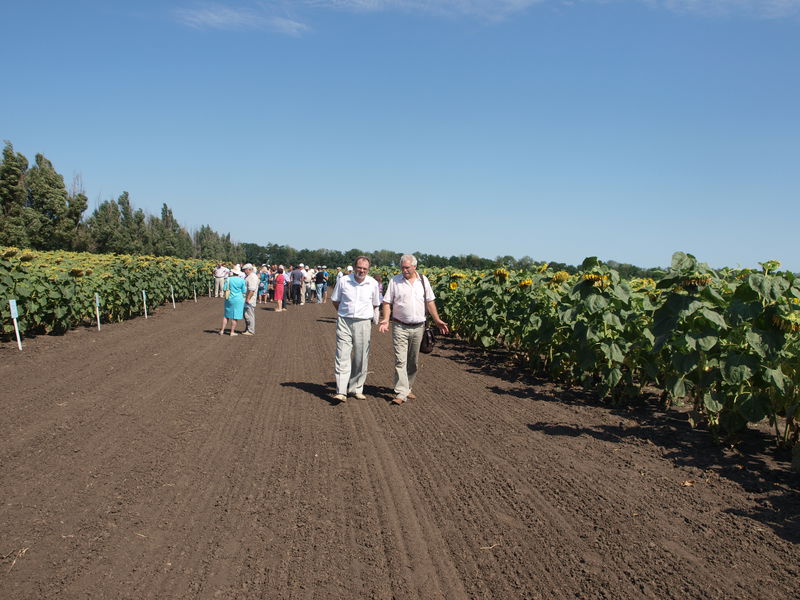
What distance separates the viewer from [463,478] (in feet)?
17.3

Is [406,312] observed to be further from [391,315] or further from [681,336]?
[681,336]

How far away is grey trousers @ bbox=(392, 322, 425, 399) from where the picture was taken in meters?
7.88

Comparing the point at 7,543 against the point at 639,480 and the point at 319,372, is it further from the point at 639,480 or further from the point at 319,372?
the point at 319,372

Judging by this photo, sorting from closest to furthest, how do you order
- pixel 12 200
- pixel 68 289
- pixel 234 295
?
pixel 68 289 → pixel 234 295 → pixel 12 200

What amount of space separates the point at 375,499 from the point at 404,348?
3.32 m

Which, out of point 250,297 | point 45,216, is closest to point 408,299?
point 250,297

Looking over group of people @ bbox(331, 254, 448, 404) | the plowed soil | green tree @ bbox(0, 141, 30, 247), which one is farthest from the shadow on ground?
green tree @ bbox(0, 141, 30, 247)

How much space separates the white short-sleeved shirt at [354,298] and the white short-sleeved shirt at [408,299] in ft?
1.06

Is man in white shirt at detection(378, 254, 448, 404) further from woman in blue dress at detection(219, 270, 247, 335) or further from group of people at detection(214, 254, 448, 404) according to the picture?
woman in blue dress at detection(219, 270, 247, 335)

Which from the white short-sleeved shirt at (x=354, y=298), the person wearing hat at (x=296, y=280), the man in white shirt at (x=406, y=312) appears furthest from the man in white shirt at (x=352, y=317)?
the person wearing hat at (x=296, y=280)

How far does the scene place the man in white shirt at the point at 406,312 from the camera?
25.7ft

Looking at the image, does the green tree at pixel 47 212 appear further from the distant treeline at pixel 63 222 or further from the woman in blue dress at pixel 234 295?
the woman in blue dress at pixel 234 295

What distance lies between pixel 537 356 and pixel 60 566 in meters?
8.36

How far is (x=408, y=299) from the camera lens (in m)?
7.83
